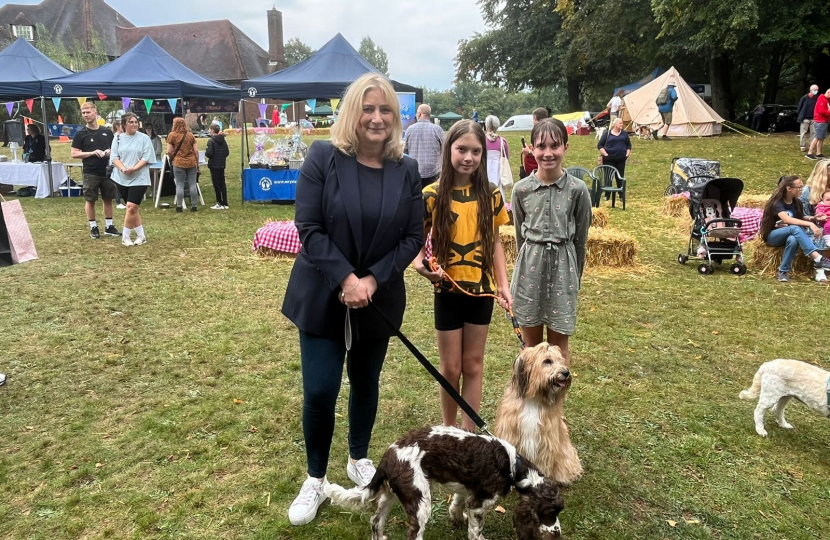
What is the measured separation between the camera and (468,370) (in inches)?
123

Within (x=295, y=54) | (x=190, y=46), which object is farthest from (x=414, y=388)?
(x=295, y=54)

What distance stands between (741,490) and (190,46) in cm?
6092

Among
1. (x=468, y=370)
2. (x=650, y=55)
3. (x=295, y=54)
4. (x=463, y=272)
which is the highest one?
(x=295, y=54)

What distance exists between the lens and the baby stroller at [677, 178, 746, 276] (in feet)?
24.7

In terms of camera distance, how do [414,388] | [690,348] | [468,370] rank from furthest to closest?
[690,348] → [414,388] → [468,370]

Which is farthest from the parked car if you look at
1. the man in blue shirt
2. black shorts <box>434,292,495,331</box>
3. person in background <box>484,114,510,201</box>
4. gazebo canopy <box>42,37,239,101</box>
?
black shorts <box>434,292,495,331</box>

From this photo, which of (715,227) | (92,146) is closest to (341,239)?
(715,227)

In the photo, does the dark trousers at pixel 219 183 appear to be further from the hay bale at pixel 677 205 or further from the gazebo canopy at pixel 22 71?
the hay bale at pixel 677 205

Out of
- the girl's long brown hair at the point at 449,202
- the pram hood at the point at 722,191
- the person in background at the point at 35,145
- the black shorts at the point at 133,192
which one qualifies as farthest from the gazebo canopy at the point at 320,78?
the girl's long brown hair at the point at 449,202

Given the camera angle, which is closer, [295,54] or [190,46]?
[190,46]

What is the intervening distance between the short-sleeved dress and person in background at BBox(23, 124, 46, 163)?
15395 mm

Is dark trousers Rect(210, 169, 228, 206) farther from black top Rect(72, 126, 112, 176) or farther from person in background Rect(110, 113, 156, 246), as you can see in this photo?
person in background Rect(110, 113, 156, 246)

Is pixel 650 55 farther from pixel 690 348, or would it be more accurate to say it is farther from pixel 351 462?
pixel 351 462

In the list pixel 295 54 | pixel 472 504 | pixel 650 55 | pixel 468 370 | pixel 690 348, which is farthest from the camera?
pixel 295 54
